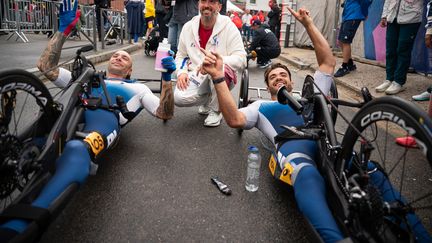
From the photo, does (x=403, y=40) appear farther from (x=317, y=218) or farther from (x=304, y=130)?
(x=317, y=218)

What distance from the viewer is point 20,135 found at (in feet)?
6.58

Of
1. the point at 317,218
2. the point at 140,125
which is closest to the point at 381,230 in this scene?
the point at 317,218

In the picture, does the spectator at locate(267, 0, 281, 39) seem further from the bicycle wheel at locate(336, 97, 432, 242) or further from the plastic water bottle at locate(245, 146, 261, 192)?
the bicycle wheel at locate(336, 97, 432, 242)

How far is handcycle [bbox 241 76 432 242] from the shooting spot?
1564mm

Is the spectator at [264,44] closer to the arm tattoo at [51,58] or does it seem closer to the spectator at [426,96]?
the spectator at [426,96]

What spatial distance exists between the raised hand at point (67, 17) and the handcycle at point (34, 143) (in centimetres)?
127

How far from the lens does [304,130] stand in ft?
7.54

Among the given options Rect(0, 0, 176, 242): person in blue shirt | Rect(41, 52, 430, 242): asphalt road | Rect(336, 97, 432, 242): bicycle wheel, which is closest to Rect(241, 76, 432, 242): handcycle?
Rect(336, 97, 432, 242): bicycle wheel

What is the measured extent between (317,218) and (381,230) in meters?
0.27

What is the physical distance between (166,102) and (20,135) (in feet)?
4.61

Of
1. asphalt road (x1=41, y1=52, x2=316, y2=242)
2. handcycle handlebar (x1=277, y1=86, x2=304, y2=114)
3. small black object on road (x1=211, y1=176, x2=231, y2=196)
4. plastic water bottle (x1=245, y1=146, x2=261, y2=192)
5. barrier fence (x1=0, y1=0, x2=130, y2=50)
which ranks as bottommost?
asphalt road (x1=41, y1=52, x2=316, y2=242)

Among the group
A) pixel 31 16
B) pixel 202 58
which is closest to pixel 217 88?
pixel 202 58

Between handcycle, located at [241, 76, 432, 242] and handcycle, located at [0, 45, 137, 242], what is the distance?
4.02 feet

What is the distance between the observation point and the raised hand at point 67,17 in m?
3.63
